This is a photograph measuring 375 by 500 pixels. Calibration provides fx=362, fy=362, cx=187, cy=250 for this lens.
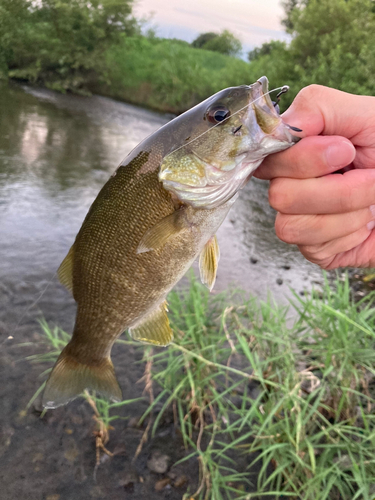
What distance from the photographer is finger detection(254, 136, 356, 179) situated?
1311mm

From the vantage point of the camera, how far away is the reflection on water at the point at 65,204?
17.1 feet

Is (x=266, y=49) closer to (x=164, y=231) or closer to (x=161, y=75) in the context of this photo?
(x=161, y=75)

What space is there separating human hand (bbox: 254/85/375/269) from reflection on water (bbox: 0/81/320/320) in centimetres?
334

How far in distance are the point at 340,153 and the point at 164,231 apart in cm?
71

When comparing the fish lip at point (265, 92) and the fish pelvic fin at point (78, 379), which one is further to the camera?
the fish pelvic fin at point (78, 379)

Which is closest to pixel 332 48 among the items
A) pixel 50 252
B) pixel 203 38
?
pixel 50 252

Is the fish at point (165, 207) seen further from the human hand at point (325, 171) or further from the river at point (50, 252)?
the river at point (50, 252)

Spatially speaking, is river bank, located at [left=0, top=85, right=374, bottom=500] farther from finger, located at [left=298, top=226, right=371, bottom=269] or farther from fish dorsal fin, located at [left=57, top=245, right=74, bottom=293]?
finger, located at [left=298, top=226, right=371, bottom=269]

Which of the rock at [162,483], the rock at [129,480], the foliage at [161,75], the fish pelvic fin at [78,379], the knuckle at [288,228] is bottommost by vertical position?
the rock at [129,480]

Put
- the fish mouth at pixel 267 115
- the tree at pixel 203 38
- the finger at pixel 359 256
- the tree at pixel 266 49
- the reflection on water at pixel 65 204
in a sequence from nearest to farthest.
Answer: the fish mouth at pixel 267 115 < the finger at pixel 359 256 < the reflection on water at pixel 65 204 < the tree at pixel 266 49 < the tree at pixel 203 38

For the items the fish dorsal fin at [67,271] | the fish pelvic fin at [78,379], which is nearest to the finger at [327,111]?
the fish dorsal fin at [67,271]

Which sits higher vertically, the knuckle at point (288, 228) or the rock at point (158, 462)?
the knuckle at point (288, 228)

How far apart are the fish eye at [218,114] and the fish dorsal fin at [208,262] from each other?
1.60 feet

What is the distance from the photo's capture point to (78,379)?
167 cm
